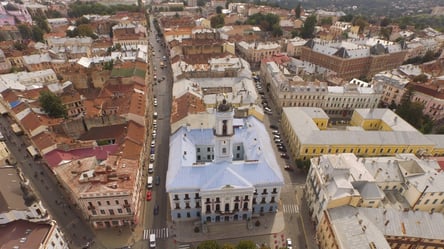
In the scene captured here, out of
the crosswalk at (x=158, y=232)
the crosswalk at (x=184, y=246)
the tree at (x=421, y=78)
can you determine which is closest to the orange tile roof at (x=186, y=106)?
the crosswalk at (x=158, y=232)

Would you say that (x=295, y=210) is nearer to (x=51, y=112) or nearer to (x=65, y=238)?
(x=65, y=238)

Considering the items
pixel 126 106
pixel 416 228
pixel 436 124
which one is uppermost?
pixel 126 106

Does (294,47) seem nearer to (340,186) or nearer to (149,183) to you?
(340,186)

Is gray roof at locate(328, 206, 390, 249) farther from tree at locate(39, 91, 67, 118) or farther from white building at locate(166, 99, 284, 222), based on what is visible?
tree at locate(39, 91, 67, 118)

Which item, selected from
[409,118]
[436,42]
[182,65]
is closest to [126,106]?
[182,65]

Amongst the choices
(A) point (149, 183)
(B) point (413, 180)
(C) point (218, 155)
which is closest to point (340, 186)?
(B) point (413, 180)

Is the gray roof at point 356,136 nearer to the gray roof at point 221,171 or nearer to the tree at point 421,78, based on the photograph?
the gray roof at point 221,171

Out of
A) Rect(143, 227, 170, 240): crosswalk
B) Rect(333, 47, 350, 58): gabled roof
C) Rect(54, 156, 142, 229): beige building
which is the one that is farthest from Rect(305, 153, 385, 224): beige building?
Rect(333, 47, 350, 58): gabled roof
